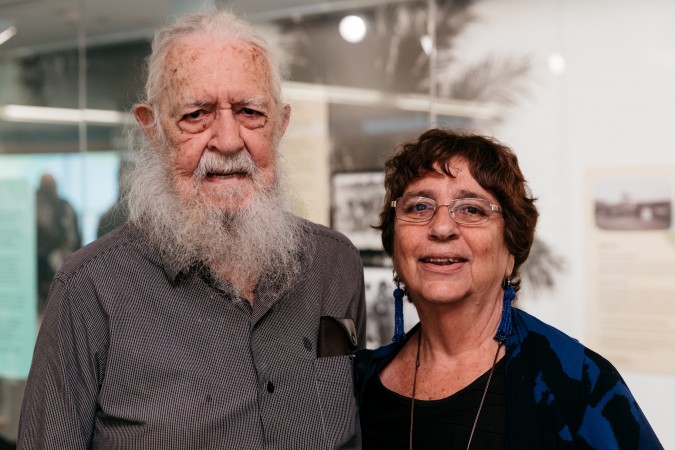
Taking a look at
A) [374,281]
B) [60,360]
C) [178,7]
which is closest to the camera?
[60,360]

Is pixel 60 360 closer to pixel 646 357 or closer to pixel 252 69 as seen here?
pixel 252 69

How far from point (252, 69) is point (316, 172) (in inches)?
86.1

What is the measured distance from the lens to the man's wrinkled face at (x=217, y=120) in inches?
96.1

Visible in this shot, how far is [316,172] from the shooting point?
470 cm

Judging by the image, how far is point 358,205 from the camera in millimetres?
4586

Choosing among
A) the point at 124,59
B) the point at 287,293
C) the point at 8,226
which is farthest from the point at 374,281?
the point at 8,226

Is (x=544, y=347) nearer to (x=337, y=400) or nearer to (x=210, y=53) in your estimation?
(x=337, y=400)

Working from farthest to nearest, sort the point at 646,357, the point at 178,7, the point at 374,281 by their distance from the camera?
the point at 178,7 → the point at 374,281 → the point at 646,357

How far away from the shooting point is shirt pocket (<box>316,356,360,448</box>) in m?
2.44

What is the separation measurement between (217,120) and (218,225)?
13.2 inches

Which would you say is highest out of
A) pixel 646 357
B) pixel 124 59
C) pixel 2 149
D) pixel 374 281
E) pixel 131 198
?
pixel 124 59

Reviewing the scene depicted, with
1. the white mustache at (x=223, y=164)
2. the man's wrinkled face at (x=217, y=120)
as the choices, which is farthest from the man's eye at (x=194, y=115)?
the white mustache at (x=223, y=164)

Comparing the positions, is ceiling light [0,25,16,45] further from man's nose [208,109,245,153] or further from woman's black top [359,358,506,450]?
woman's black top [359,358,506,450]

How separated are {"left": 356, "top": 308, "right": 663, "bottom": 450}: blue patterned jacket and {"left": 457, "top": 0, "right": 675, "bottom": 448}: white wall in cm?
176
